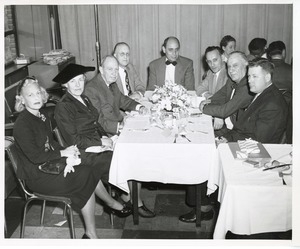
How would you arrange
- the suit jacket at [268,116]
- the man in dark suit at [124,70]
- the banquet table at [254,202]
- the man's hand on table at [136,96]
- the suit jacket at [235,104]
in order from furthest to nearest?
the man in dark suit at [124,70]
the man's hand on table at [136,96]
the suit jacket at [235,104]
the suit jacket at [268,116]
the banquet table at [254,202]

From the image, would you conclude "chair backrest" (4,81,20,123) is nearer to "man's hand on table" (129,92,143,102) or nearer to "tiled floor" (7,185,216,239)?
"tiled floor" (7,185,216,239)

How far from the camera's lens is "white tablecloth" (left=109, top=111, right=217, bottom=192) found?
2.87 meters

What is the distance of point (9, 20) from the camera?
5520 mm

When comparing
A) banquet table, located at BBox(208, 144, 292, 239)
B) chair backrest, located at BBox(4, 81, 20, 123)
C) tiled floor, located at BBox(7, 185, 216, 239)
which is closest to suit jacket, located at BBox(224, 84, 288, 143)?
banquet table, located at BBox(208, 144, 292, 239)

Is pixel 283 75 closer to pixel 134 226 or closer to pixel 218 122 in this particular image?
pixel 218 122

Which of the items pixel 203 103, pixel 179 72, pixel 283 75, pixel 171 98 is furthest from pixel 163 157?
pixel 179 72

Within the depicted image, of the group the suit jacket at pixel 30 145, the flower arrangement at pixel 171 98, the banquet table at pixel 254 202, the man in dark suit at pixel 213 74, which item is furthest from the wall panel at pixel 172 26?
the banquet table at pixel 254 202

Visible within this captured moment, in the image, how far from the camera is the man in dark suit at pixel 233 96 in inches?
139

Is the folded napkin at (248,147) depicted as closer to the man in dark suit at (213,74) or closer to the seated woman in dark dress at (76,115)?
the seated woman in dark dress at (76,115)

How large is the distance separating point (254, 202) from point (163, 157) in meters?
0.85

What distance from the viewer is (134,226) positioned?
3266 mm

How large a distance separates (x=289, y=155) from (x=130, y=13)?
4647 millimetres

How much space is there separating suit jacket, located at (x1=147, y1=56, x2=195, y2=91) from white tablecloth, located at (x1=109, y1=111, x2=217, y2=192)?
6.51 ft

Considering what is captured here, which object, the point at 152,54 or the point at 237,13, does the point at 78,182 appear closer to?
the point at 152,54
